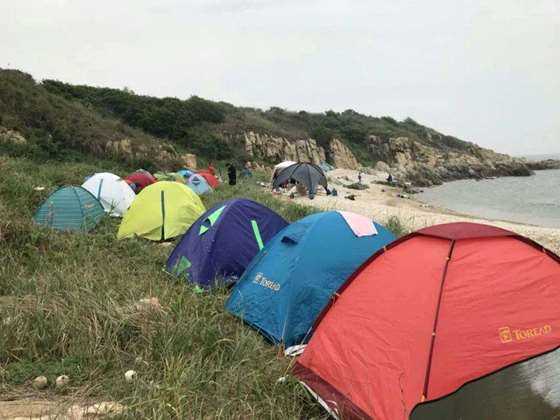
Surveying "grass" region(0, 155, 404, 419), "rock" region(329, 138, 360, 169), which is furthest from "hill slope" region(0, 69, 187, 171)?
"rock" region(329, 138, 360, 169)

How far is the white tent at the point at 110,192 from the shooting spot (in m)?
12.2

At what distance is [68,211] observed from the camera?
9891 millimetres

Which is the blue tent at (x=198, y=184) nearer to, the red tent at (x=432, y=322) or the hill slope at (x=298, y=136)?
the red tent at (x=432, y=322)

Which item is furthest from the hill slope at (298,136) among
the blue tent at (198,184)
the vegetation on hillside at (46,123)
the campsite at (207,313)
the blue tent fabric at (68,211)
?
the campsite at (207,313)

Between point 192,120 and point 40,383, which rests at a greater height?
point 192,120

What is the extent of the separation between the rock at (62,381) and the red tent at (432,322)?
1.74m

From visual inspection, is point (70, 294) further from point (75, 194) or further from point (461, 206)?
point (461, 206)

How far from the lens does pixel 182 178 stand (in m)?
18.6

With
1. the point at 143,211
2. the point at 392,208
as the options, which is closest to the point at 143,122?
the point at 392,208

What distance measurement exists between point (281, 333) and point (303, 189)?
1840cm

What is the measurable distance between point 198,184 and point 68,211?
8809mm

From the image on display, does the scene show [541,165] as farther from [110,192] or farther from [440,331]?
[440,331]

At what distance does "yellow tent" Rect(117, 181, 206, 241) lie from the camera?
30.7 ft

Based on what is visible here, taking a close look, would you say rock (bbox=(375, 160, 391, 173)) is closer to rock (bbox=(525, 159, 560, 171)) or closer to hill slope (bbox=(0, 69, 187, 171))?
hill slope (bbox=(0, 69, 187, 171))
